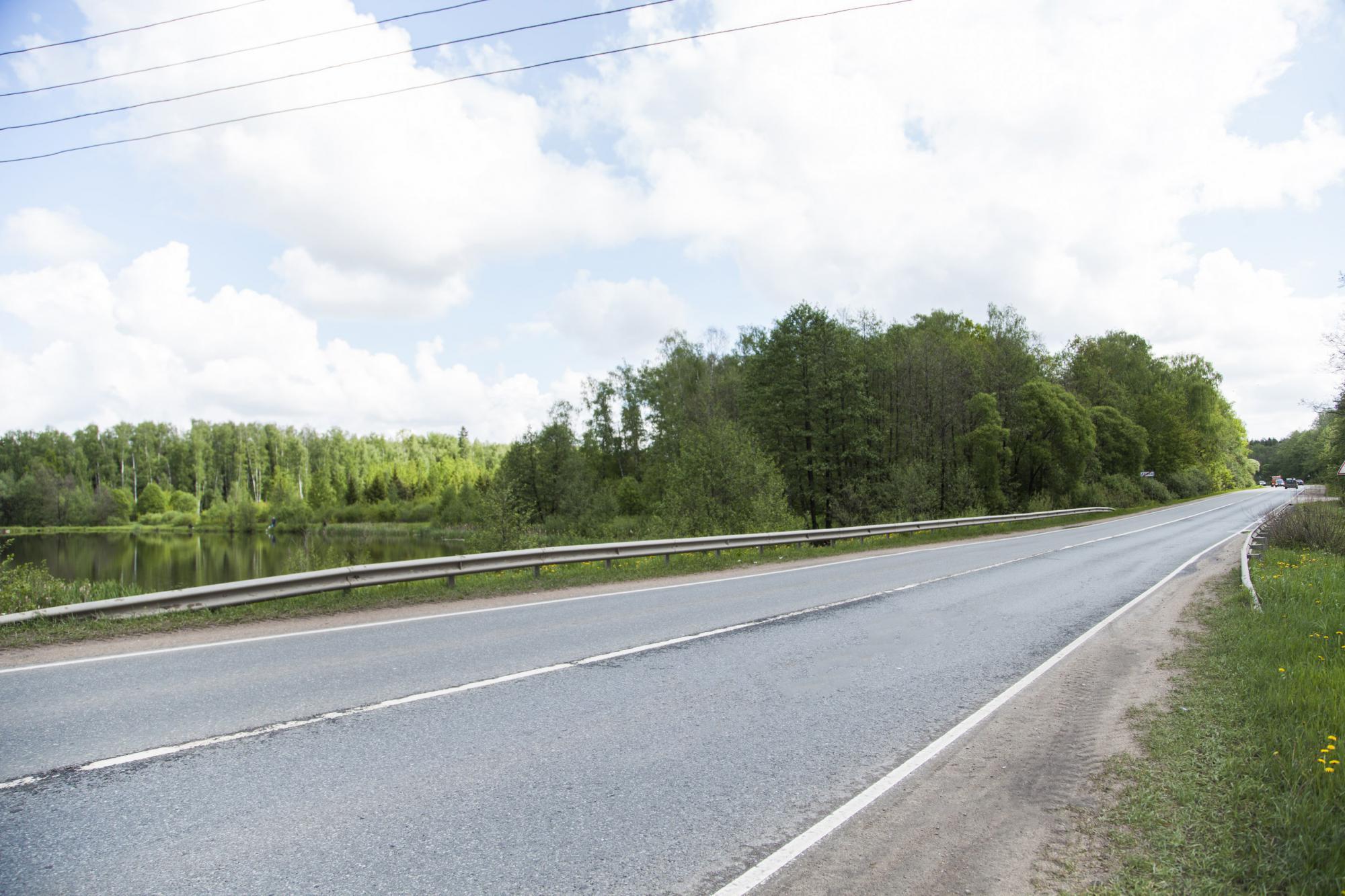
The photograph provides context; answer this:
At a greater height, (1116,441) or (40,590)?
(1116,441)

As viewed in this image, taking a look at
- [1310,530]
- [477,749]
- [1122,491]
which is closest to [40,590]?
[477,749]

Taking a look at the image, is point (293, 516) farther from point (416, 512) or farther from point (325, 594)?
point (325, 594)

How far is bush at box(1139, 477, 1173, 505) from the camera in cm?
6112

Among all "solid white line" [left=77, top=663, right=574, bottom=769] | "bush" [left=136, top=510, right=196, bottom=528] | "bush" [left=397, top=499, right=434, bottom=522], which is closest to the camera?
"solid white line" [left=77, top=663, right=574, bottom=769]

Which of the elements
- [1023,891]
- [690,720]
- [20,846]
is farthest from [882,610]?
[20,846]

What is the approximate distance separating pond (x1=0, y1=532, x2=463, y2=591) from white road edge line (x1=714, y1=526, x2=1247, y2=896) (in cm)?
1506

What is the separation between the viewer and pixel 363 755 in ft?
15.4

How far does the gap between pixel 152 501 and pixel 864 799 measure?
11877cm

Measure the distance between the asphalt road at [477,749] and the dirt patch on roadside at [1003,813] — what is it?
0.95 feet

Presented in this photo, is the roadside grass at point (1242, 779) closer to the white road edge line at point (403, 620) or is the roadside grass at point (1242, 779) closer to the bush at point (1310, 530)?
the white road edge line at point (403, 620)

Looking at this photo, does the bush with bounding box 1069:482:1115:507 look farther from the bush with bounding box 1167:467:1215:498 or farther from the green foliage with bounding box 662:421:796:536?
the green foliage with bounding box 662:421:796:536

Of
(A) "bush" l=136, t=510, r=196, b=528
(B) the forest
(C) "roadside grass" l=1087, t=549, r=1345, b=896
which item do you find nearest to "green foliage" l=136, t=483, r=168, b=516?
(A) "bush" l=136, t=510, r=196, b=528

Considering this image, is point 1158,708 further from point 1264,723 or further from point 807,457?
point 807,457

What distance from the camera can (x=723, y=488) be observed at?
26.9 metres
